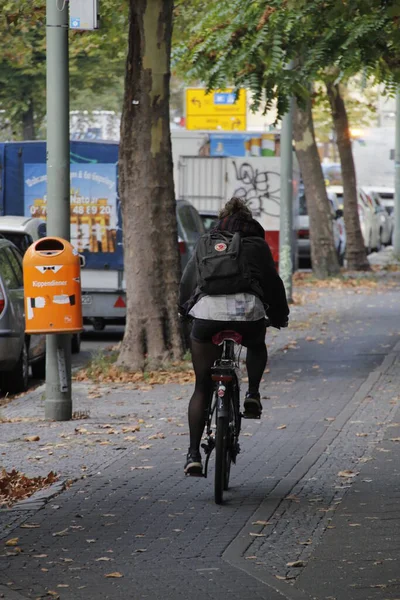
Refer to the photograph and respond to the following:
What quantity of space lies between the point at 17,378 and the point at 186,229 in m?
5.88

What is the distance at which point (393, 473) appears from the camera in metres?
8.38

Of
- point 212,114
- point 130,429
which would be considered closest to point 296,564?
point 130,429

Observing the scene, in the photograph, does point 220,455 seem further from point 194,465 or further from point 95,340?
point 95,340

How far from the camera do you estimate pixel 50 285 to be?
10367 millimetres

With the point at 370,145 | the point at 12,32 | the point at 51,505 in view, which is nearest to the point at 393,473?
the point at 51,505

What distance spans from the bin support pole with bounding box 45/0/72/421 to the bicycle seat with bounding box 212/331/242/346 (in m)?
3.33

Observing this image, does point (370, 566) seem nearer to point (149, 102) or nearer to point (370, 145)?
point (149, 102)

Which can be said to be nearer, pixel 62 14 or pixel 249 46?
pixel 62 14

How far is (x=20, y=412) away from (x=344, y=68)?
506 cm

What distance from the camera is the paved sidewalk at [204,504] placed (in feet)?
19.6

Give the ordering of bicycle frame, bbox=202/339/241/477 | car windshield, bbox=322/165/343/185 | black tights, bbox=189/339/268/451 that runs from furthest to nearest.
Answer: car windshield, bbox=322/165/343/185
black tights, bbox=189/339/268/451
bicycle frame, bbox=202/339/241/477

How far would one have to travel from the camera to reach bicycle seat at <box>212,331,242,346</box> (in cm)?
761

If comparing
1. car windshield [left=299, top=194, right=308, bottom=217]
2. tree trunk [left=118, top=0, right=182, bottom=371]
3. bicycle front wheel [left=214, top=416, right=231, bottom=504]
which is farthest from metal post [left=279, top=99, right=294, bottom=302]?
bicycle front wheel [left=214, top=416, right=231, bottom=504]

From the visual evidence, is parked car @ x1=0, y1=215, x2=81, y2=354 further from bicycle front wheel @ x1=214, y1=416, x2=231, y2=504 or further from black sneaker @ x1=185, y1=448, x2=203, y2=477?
bicycle front wheel @ x1=214, y1=416, x2=231, y2=504
